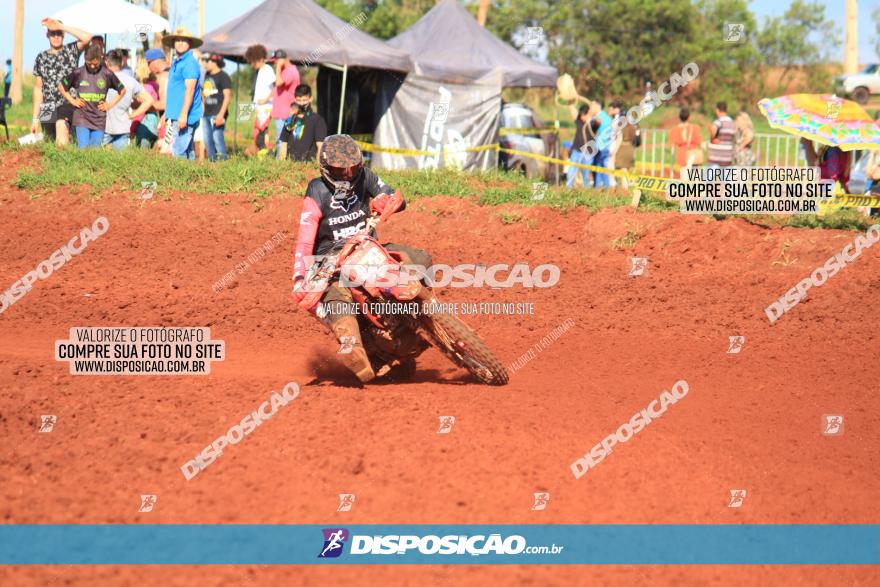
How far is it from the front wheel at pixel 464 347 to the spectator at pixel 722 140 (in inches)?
475

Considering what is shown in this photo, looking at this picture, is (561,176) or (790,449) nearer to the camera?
(790,449)

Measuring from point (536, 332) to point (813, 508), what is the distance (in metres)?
5.00

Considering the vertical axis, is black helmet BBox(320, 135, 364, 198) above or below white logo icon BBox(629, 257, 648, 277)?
above

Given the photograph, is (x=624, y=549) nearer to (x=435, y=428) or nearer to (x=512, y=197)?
(x=435, y=428)

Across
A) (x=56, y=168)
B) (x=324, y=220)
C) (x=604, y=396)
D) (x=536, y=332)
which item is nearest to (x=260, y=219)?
(x=56, y=168)

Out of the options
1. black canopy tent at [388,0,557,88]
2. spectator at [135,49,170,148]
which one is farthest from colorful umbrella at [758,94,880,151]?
spectator at [135,49,170,148]

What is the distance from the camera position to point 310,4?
1997cm

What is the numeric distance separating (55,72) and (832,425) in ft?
46.5

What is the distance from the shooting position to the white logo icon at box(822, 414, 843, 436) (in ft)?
23.7

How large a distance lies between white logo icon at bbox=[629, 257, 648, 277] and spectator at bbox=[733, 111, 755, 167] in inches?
304

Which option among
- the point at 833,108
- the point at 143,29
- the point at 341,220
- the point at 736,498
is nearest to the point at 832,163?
the point at 833,108

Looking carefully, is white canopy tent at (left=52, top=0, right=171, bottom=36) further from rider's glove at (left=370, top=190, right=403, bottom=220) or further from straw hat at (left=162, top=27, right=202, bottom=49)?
rider's glove at (left=370, top=190, right=403, bottom=220)

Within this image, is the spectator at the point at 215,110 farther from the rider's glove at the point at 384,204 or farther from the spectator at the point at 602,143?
the rider's glove at the point at 384,204

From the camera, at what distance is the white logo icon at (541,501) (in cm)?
556
